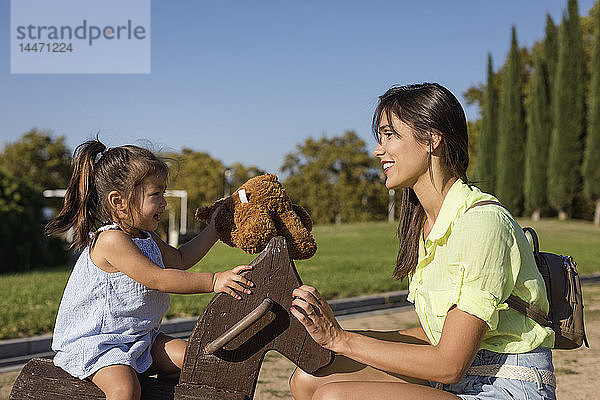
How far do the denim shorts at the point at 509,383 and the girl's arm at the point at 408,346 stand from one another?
218 millimetres

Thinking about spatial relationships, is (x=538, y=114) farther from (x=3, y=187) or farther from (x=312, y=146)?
(x=3, y=187)

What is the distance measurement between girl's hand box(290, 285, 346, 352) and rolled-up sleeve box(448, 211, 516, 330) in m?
Answer: 0.41

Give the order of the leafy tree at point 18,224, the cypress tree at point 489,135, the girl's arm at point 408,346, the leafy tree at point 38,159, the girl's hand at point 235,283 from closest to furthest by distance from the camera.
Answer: the girl's arm at point 408,346 → the girl's hand at point 235,283 → the leafy tree at point 18,224 → the cypress tree at point 489,135 → the leafy tree at point 38,159

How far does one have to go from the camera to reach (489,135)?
→ 123 feet

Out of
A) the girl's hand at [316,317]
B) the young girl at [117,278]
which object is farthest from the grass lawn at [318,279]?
the girl's hand at [316,317]

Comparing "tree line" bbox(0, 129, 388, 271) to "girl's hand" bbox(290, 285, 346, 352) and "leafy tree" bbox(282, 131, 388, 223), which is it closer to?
"leafy tree" bbox(282, 131, 388, 223)

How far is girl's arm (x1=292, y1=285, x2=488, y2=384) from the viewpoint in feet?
6.49

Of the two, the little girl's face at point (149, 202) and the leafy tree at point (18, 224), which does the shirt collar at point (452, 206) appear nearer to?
the little girl's face at point (149, 202)

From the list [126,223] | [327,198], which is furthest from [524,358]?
[327,198]

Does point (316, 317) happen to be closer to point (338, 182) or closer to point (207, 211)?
point (207, 211)

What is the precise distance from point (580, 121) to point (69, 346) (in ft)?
112

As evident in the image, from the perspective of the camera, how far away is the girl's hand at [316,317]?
207 cm

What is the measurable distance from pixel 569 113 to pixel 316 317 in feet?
111

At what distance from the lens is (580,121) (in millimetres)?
32562
